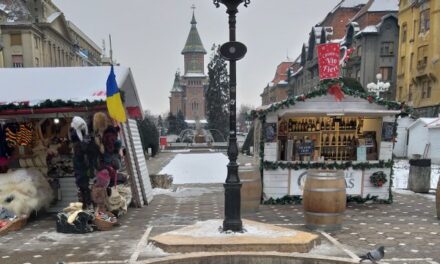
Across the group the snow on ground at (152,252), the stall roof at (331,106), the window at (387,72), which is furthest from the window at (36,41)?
the snow on ground at (152,252)

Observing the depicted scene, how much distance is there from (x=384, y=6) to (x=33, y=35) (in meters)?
41.1

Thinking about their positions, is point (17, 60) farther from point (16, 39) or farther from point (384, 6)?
point (384, 6)

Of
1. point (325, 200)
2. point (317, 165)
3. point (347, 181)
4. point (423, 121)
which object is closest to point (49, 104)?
point (325, 200)

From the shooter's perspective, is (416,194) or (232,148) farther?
(416,194)

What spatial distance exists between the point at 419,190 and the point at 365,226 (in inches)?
195

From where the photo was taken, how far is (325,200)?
660cm

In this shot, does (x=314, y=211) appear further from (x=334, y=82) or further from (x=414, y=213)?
(x=334, y=82)

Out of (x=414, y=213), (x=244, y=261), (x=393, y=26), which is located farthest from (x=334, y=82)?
(x=393, y=26)

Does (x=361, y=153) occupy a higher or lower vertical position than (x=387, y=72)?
lower

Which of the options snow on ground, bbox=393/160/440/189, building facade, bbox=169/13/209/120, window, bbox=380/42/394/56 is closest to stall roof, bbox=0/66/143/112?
snow on ground, bbox=393/160/440/189

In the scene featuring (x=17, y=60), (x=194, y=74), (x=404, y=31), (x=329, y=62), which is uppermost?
(x=194, y=74)

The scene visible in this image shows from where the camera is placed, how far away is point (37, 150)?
8.95m

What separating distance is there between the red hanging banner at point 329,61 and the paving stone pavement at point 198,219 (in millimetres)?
3304

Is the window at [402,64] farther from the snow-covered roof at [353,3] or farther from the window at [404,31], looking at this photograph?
the snow-covered roof at [353,3]
